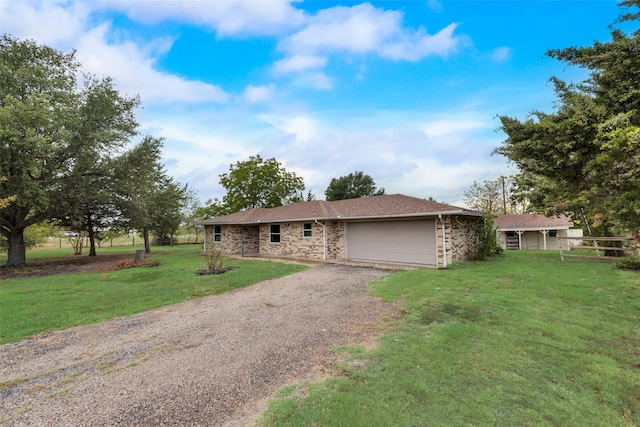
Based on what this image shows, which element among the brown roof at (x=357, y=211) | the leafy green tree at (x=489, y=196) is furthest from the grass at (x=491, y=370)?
the leafy green tree at (x=489, y=196)

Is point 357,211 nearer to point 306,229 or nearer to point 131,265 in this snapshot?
point 306,229

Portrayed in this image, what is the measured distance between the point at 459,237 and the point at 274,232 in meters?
10.2

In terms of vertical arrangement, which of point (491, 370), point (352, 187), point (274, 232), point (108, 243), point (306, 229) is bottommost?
point (491, 370)

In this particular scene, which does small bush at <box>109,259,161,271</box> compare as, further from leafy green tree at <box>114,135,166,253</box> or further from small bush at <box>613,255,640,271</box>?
small bush at <box>613,255,640,271</box>

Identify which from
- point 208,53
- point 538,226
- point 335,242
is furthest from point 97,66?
point 538,226

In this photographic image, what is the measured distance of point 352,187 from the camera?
35.1m

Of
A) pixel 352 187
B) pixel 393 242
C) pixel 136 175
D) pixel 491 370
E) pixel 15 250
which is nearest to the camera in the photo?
pixel 491 370

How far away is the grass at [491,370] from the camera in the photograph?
2.48 metres

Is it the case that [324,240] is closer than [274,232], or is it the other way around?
[324,240]

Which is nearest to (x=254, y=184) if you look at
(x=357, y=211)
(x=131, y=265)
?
(x=131, y=265)

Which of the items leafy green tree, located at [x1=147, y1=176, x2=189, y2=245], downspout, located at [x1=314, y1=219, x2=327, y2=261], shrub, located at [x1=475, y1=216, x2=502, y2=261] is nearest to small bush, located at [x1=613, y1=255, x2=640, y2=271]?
shrub, located at [x1=475, y1=216, x2=502, y2=261]

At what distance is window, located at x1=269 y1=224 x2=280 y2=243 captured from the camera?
55.6ft

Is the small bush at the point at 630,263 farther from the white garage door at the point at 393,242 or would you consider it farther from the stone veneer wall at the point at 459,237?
the white garage door at the point at 393,242

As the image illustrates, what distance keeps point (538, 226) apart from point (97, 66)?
3204 centimetres
